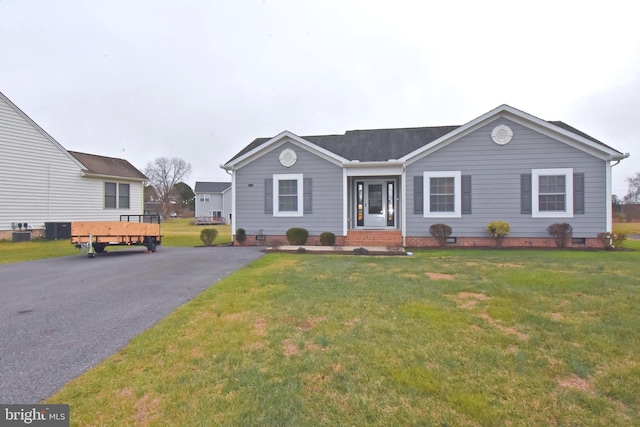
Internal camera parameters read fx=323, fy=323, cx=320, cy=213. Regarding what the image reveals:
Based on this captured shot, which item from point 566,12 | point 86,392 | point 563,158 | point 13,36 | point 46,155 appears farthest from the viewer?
point 46,155

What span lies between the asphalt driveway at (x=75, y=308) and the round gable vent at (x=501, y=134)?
9.97m

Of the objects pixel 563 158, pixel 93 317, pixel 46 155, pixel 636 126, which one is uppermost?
pixel 636 126

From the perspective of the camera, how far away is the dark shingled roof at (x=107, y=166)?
738 inches

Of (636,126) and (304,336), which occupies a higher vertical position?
(636,126)

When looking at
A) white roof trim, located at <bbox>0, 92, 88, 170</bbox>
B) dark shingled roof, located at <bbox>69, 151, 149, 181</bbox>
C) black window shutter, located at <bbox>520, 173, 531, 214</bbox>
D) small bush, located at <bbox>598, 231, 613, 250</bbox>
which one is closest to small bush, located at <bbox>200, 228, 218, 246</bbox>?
dark shingled roof, located at <bbox>69, 151, 149, 181</bbox>

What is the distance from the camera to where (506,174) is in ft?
39.0

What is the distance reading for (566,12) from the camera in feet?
34.7

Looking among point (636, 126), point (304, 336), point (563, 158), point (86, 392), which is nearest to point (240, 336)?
point (304, 336)

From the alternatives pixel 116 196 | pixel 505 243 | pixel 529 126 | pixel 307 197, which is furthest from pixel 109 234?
pixel 529 126

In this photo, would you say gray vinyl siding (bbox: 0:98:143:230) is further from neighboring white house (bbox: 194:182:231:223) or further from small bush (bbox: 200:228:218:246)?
neighboring white house (bbox: 194:182:231:223)

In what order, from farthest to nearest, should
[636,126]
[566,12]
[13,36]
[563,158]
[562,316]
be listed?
[636,126] → [13,36] → [563,158] → [566,12] → [562,316]

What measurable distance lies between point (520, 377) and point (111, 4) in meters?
14.8

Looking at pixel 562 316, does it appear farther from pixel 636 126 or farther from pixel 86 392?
pixel 636 126

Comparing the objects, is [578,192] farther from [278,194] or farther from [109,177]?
[109,177]
